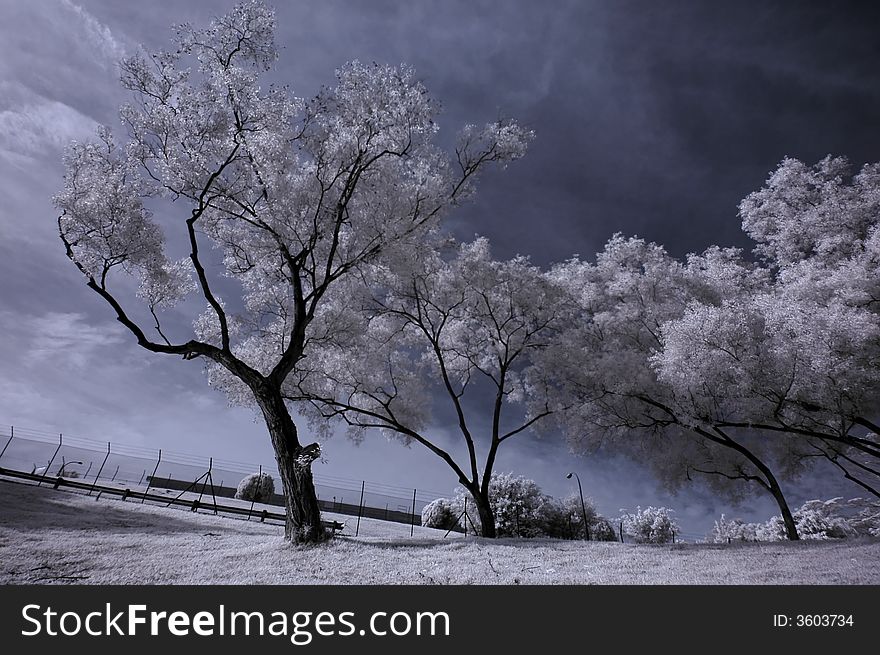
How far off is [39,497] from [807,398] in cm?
2803

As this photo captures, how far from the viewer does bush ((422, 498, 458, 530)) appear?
3660cm

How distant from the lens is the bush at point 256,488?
117 ft

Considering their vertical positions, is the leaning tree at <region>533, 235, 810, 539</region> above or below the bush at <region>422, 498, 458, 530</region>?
above

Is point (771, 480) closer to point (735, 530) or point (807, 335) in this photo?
point (807, 335)

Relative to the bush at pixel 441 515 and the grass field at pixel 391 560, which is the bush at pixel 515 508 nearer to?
the bush at pixel 441 515

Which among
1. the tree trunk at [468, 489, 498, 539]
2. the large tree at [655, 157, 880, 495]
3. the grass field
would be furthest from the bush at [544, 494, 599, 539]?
the grass field

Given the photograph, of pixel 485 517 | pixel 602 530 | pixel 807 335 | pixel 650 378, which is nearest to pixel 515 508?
pixel 602 530

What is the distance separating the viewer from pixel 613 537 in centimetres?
4078

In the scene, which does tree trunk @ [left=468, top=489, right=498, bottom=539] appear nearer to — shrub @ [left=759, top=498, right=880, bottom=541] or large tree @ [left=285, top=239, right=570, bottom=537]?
large tree @ [left=285, top=239, right=570, bottom=537]

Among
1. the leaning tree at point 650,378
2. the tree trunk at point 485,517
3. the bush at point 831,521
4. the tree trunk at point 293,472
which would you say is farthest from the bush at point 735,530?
the tree trunk at point 293,472

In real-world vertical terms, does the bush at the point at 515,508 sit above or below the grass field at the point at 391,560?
above

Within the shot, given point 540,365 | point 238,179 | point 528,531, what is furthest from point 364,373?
point 528,531

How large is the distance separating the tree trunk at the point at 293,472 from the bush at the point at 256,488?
26563mm

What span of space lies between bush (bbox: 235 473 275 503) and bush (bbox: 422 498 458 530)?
12392 mm
